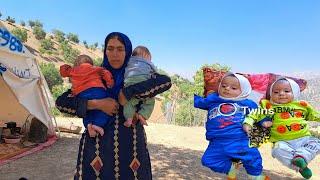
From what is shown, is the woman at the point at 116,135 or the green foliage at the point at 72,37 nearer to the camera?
the woman at the point at 116,135

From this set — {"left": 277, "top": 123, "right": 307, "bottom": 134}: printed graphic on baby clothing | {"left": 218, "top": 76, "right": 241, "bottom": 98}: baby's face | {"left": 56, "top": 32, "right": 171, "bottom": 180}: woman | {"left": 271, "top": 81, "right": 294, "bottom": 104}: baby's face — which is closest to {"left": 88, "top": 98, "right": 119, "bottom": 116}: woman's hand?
{"left": 56, "top": 32, "right": 171, "bottom": 180}: woman

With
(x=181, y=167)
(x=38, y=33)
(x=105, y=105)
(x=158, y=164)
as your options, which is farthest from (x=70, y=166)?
(x=38, y=33)

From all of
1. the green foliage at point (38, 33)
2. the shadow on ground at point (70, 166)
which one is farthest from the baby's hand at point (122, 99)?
the green foliage at point (38, 33)

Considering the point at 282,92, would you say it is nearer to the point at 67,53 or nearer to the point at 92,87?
the point at 92,87

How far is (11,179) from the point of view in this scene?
6.57 m

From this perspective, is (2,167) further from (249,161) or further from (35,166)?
(249,161)

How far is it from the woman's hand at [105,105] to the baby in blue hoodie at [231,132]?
168 centimetres

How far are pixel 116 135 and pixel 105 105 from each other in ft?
0.79

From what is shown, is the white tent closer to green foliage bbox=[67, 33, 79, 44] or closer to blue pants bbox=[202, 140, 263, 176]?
blue pants bbox=[202, 140, 263, 176]

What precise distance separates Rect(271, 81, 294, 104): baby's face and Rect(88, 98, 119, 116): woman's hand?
2233 mm

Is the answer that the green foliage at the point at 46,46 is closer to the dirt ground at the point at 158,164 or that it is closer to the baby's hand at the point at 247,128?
the dirt ground at the point at 158,164

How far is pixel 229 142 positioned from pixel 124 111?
64.8 inches

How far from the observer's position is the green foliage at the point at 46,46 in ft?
201

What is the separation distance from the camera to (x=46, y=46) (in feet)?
208
